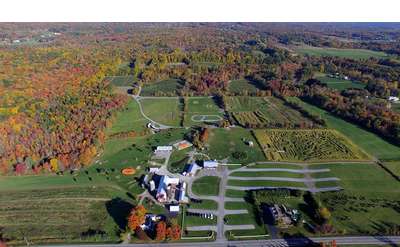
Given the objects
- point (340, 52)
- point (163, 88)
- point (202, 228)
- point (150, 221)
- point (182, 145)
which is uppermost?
point (340, 52)

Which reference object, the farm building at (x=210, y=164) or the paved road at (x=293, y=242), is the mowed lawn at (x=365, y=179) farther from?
the farm building at (x=210, y=164)

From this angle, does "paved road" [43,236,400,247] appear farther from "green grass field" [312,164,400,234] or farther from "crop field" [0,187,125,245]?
"crop field" [0,187,125,245]

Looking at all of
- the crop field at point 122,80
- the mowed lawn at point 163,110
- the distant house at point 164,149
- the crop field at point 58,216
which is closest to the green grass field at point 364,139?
the mowed lawn at point 163,110

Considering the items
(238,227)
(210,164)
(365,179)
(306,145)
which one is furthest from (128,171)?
(365,179)

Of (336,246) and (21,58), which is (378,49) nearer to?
(336,246)

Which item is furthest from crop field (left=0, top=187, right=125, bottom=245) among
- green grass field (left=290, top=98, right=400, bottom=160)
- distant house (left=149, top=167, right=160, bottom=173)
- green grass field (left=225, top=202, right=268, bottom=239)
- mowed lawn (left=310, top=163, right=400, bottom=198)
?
green grass field (left=290, top=98, right=400, bottom=160)

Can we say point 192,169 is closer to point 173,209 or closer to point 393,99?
point 173,209

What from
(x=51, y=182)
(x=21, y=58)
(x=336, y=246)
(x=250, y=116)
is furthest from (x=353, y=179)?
(x=21, y=58)
